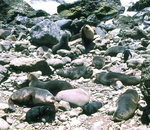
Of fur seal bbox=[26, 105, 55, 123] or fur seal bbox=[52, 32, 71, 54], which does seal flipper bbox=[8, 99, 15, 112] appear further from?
fur seal bbox=[52, 32, 71, 54]

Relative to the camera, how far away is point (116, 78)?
13.9ft

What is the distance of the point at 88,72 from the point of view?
4.79 m

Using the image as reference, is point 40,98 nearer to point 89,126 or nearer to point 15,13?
point 89,126

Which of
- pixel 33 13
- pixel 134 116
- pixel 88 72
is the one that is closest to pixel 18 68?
pixel 88 72

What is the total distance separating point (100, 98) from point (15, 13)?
10.2 m

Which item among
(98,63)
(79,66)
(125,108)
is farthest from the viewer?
(79,66)

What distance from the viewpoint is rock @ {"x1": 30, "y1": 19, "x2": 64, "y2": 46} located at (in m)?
7.02

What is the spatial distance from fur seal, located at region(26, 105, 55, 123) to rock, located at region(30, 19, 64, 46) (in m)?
4.46

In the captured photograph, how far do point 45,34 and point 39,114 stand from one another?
4.56 m

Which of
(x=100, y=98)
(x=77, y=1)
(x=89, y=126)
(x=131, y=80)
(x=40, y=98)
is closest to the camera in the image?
(x=89, y=126)

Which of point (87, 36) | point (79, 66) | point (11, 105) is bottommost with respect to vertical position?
point (79, 66)

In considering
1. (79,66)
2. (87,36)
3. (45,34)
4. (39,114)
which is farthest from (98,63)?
(39,114)

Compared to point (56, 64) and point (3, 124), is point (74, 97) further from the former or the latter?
point (56, 64)

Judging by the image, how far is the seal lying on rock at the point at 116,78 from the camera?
4109 millimetres
